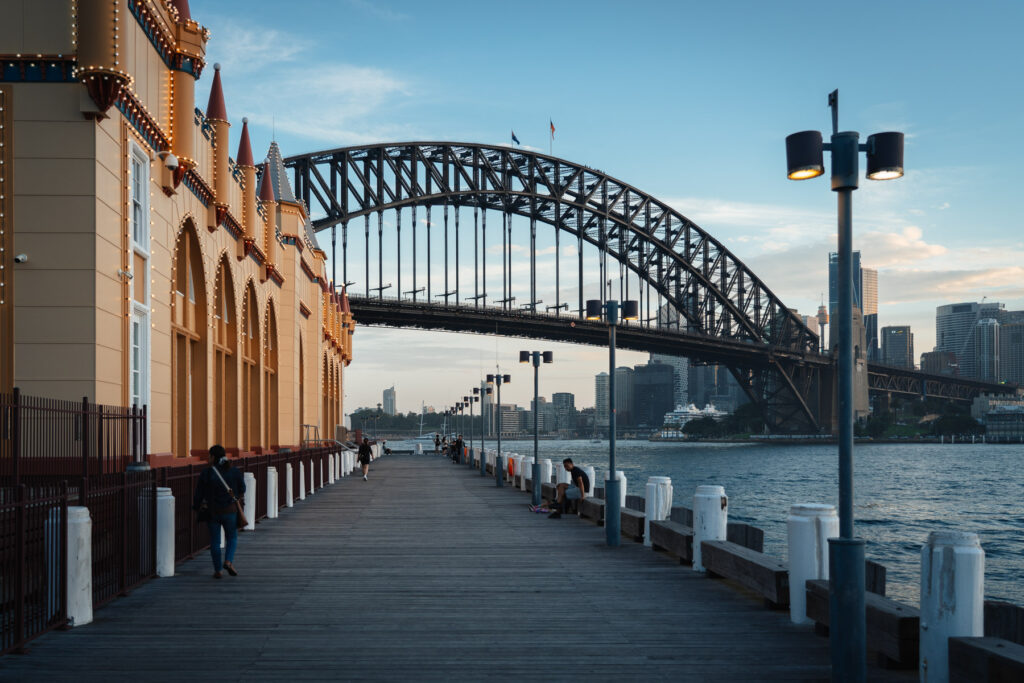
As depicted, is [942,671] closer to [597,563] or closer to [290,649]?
[290,649]

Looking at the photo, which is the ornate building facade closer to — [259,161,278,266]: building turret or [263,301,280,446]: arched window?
[259,161,278,266]: building turret

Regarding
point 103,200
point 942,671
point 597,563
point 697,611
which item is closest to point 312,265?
point 103,200

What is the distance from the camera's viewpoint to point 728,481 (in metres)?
78.6

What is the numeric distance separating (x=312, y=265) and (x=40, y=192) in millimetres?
32656

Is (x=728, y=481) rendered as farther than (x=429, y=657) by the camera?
Yes

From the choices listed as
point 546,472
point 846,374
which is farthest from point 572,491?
point 846,374

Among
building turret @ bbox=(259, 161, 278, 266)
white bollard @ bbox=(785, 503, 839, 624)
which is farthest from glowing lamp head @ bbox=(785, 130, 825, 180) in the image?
building turret @ bbox=(259, 161, 278, 266)

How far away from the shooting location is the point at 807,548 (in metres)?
9.99

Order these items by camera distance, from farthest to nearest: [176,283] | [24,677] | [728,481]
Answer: [728,481] → [176,283] → [24,677]

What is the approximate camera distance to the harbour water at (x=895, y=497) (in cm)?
Answer: 3544

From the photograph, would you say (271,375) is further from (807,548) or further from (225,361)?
(807,548)

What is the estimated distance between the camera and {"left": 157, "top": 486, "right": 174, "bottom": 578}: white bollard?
13570mm

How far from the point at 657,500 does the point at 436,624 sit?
6.78 meters

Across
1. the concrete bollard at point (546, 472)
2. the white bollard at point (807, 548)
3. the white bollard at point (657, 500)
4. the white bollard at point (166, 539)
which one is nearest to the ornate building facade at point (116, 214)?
the white bollard at point (166, 539)
